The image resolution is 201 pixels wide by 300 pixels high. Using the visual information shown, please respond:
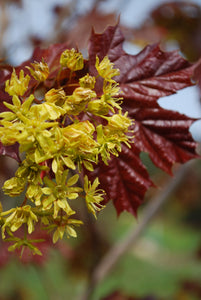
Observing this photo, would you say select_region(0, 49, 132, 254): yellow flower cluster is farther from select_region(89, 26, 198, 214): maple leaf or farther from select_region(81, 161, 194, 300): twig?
select_region(81, 161, 194, 300): twig

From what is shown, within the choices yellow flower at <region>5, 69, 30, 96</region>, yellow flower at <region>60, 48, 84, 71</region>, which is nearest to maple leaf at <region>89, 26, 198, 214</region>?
yellow flower at <region>60, 48, 84, 71</region>

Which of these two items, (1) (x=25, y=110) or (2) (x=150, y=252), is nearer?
(1) (x=25, y=110)

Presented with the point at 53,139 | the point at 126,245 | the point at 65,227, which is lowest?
the point at 126,245

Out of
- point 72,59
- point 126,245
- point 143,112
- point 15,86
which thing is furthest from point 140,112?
point 126,245

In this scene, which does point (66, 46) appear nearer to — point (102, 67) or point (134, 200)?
point (102, 67)

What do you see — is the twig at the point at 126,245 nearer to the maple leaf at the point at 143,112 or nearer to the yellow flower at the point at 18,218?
the maple leaf at the point at 143,112

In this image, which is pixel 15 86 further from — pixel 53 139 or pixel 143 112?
pixel 143 112

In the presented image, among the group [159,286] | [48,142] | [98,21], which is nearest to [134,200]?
[48,142]
